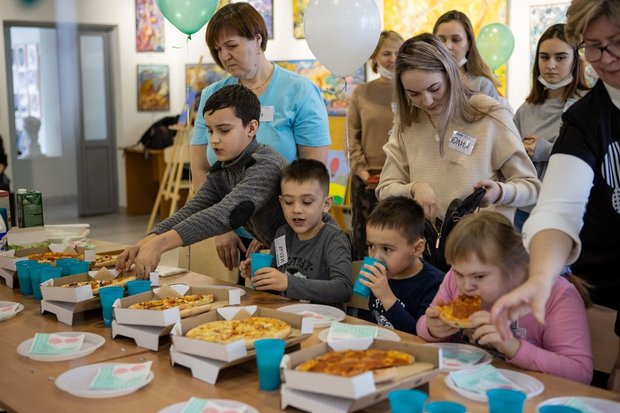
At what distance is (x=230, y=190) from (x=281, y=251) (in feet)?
1.28

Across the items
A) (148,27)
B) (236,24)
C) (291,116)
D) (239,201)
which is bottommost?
(239,201)

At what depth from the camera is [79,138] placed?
948 centimetres

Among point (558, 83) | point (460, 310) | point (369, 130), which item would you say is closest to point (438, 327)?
point (460, 310)

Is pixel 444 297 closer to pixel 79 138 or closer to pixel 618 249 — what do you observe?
pixel 618 249

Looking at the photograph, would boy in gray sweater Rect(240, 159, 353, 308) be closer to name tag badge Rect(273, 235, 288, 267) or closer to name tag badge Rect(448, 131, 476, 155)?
name tag badge Rect(273, 235, 288, 267)

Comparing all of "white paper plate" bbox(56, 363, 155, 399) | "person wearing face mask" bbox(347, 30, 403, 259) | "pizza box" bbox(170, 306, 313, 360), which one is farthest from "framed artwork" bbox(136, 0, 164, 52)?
"white paper plate" bbox(56, 363, 155, 399)

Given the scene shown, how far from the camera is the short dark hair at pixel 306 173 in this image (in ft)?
8.64

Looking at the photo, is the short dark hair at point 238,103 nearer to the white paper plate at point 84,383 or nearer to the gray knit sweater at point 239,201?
the gray knit sweater at point 239,201

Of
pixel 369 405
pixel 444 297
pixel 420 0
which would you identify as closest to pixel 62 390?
pixel 369 405

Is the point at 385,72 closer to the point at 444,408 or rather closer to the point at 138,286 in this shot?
the point at 138,286

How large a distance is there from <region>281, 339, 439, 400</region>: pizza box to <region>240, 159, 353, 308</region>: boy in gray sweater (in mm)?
771

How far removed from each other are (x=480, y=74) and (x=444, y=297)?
2263 millimetres

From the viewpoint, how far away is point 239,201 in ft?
8.60

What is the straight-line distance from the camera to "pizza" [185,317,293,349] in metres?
1.79
